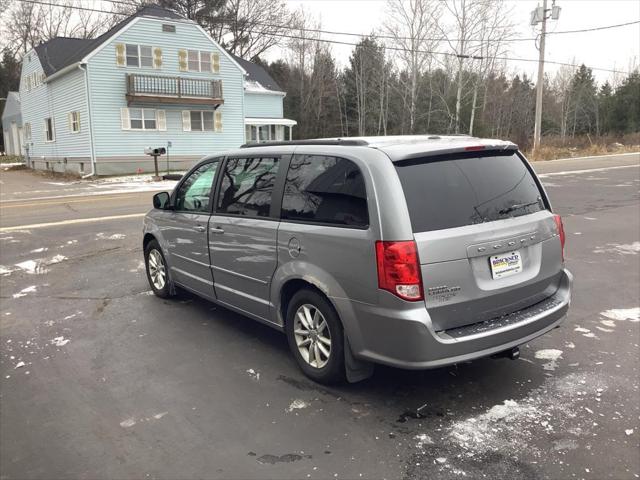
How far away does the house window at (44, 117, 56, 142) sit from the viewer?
30.5m

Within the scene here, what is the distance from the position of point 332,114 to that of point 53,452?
188ft

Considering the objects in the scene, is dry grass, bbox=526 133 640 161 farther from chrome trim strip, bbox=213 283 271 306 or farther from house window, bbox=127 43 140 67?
chrome trim strip, bbox=213 283 271 306

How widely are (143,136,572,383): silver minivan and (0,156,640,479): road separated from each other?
0.36 meters

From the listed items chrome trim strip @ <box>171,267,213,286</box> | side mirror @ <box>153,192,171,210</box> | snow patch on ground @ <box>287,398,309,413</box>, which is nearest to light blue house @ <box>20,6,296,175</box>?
side mirror @ <box>153,192,171,210</box>

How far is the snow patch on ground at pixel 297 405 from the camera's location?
11.4 ft

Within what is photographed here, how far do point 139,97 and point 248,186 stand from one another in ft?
79.2

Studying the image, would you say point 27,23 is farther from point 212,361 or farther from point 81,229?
point 212,361

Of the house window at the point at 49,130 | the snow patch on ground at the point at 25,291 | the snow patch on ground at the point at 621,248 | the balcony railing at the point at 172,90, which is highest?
the balcony railing at the point at 172,90

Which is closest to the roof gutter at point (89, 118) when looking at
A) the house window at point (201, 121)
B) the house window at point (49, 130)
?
the house window at point (201, 121)

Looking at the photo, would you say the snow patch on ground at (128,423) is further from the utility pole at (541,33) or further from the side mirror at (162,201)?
the utility pole at (541,33)

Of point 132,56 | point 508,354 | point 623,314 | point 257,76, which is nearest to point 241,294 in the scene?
point 508,354

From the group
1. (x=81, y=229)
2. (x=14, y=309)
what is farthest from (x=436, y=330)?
(x=81, y=229)

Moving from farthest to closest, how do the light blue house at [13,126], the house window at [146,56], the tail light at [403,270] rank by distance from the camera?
the light blue house at [13,126]
the house window at [146,56]
the tail light at [403,270]

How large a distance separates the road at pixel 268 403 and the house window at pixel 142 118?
2289cm
